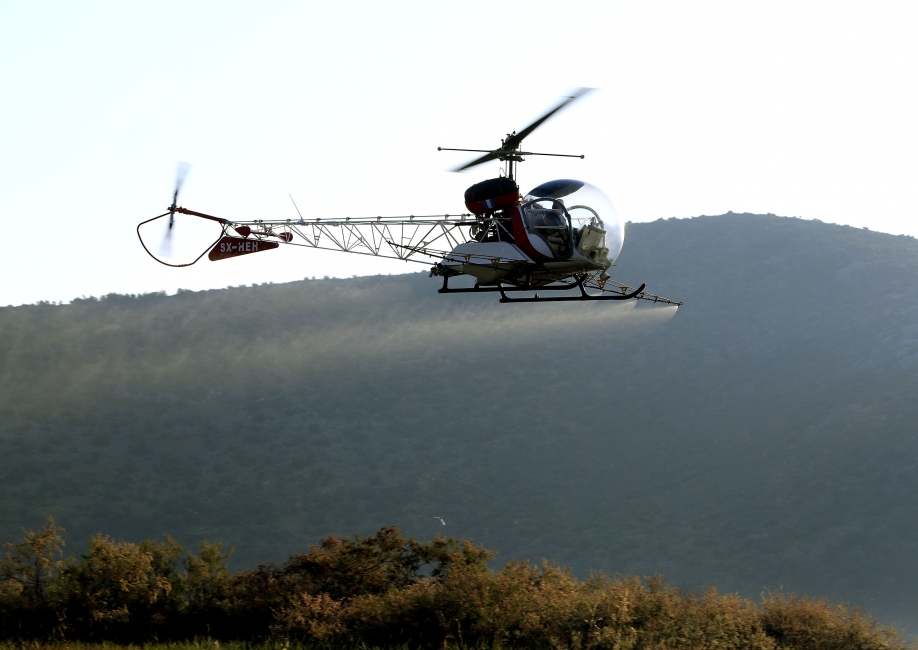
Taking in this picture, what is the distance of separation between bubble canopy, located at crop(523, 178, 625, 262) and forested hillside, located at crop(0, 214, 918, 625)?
4926 centimetres

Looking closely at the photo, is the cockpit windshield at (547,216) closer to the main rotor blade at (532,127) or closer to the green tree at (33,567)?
the main rotor blade at (532,127)

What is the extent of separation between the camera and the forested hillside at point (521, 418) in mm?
69750

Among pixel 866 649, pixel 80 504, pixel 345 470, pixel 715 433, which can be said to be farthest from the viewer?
pixel 715 433

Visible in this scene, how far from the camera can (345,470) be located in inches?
3068

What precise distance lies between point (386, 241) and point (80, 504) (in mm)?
53695

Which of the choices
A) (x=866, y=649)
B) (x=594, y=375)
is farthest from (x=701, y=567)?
(x=866, y=649)

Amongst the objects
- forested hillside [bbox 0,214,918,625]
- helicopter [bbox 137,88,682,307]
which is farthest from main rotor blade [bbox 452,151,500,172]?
forested hillside [bbox 0,214,918,625]

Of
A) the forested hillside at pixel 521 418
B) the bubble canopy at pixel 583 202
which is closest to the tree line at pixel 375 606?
the bubble canopy at pixel 583 202

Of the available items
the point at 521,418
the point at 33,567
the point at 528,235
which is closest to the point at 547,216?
the point at 528,235

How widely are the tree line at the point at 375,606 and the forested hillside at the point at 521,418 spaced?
44205mm

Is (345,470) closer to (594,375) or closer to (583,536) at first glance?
(583,536)

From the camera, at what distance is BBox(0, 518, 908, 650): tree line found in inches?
738

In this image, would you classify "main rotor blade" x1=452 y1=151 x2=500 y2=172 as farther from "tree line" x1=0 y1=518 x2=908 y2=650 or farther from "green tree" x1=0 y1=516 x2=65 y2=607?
"green tree" x1=0 y1=516 x2=65 y2=607

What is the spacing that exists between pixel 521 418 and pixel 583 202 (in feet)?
221
